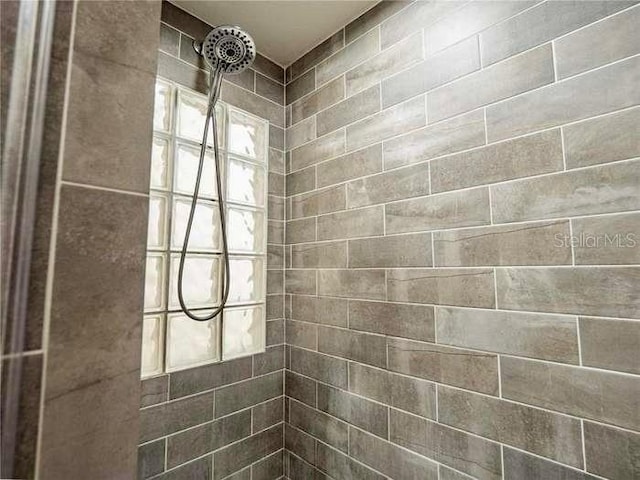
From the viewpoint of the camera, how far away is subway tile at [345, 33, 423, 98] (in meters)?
1.16

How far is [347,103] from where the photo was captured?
1.36m

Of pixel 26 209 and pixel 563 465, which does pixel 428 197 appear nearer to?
pixel 563 465

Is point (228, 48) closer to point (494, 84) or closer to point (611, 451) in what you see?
point (494, 84)

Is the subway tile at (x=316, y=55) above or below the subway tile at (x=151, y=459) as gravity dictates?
above

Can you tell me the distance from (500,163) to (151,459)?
4.88 feet

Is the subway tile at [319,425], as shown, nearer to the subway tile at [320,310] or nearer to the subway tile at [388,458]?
the subway tile at [388,458]

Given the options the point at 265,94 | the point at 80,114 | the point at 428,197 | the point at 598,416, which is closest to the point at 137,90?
the point at 80,114

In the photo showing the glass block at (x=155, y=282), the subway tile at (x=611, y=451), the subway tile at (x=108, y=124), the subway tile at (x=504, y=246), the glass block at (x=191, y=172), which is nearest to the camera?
the subway tile at (x=108, y=124)

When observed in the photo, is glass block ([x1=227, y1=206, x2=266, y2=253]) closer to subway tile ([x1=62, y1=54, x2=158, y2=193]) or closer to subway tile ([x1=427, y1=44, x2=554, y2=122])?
subway tile ([x1=427, y1=44, x2=554, y2=122])

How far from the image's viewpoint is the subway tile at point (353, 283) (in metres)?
1.20

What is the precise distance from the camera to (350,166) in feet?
4.35

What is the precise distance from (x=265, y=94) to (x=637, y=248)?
149cm

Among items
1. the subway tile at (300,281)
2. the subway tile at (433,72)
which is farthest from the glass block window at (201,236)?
the subway tile at (433,72)

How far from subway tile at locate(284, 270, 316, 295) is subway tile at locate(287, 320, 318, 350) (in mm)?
149
